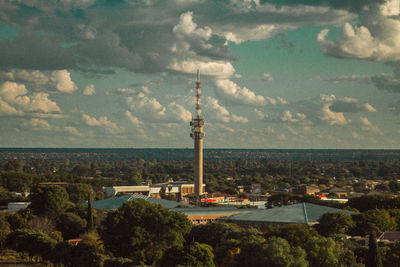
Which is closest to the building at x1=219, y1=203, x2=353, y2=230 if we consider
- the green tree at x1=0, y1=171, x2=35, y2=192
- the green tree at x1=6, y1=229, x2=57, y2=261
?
the green tree at x1=6, y1=229, x2=57, y2=261

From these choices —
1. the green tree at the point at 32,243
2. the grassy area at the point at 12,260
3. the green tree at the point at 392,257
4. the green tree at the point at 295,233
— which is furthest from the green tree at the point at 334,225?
the grassy area at the point at 12,260

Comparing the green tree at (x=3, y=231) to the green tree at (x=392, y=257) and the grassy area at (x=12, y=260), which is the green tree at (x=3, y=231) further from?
the green tree at (x=392, y=257)

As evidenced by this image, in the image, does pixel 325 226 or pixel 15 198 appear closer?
pixel 325 226

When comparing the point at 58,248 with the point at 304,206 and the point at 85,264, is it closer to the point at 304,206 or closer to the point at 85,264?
the point at 85,264

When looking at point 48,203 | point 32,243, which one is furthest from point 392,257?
point 48,203

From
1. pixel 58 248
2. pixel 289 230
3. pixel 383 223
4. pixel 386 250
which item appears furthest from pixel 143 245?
pixel 383 223

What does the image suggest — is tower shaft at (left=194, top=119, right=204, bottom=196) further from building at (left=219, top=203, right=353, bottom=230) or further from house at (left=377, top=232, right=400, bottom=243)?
house at (left=377, top=232, right=400, bottom=243)
